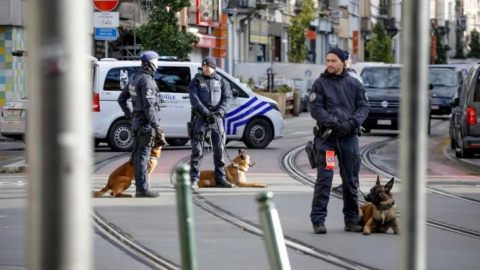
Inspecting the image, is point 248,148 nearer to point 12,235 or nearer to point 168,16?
point 168,16

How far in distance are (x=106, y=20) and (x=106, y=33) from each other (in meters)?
0.28

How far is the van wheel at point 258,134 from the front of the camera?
912 inches

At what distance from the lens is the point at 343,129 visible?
1055 cm

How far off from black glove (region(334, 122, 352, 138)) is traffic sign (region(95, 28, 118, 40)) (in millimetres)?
14767

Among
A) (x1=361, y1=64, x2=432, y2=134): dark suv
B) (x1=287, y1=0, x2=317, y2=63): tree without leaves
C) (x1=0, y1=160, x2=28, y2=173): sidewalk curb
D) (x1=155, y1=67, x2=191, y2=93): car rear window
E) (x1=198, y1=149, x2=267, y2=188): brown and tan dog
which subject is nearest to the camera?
(x1=198, y1=149, x2=267, y2=188): brown and tan dog

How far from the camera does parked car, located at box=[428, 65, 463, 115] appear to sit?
119ft

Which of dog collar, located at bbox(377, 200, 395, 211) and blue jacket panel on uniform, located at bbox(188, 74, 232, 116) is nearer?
dog collar, located at bbox(377, 200, 395, 211)

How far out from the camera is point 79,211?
2.57 meters

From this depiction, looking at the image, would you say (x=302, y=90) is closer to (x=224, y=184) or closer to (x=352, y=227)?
(x=224, y=184)

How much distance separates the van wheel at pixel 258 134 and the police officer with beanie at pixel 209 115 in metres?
7.57

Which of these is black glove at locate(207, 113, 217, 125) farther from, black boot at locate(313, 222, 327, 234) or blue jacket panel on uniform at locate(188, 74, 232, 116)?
black boot at locate(313, 222, 327, 234)

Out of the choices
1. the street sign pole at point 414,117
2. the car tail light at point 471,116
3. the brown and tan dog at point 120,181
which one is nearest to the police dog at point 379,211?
the brown and tan dog at point 120,181

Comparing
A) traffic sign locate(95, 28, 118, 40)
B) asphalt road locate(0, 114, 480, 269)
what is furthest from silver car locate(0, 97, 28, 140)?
asphalt road locate(0, 114, 480, 269)

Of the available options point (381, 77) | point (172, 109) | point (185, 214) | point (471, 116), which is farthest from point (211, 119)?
point (381, 77)
